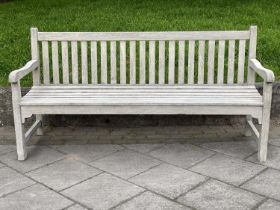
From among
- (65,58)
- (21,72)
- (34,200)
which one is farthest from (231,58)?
(34,200)

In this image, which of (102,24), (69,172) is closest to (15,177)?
(69,172)

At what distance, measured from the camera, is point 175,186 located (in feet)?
12.7

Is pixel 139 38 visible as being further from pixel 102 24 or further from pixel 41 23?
pixel 41 23

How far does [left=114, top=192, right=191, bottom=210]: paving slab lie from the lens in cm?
350

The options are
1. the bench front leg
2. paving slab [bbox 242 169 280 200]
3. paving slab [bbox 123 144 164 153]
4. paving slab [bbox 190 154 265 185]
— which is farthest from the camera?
paving slab [bbox 123 144 164 153]

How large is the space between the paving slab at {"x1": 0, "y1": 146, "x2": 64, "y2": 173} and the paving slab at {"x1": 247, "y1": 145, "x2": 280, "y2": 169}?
73.0 inches

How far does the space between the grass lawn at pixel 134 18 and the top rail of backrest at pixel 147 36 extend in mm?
960

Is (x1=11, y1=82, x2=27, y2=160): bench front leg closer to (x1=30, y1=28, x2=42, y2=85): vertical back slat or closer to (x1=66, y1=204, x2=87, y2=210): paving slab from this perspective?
(x1=30, y1=28, x2=42, y2=85): vertical back slat

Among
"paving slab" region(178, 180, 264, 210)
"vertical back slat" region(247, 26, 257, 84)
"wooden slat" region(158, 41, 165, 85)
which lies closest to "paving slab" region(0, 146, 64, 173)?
"wooden slat" region(158, 41, 165, 85)

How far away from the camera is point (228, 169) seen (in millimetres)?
4188

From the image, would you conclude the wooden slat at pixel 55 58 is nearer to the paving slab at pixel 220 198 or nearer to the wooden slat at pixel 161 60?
the wooden slat at pixel 161 60

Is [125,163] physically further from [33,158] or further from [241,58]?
[241,58]

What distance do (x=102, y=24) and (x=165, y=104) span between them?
3.98 metres

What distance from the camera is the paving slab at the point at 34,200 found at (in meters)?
3.55
